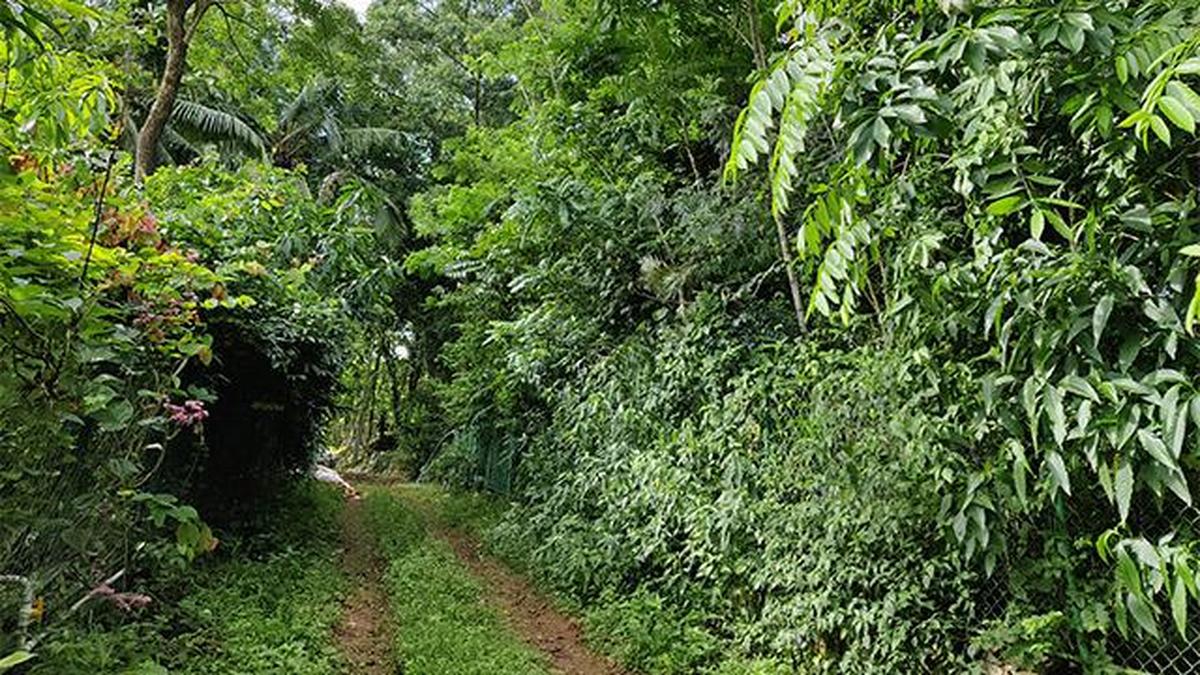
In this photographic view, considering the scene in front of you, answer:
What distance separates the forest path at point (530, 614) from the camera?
14.0 ft

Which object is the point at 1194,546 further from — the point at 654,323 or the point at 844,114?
the point at 654,323

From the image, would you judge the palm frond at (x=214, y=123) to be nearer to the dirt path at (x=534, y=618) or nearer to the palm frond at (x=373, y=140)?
the palm frond at (x=373, y=140)

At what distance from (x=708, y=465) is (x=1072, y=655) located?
218cm

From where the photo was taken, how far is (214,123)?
12172 mm

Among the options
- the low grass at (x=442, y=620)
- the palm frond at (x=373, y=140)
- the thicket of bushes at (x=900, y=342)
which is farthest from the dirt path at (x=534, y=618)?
the palm frond at (x=373, y=140)

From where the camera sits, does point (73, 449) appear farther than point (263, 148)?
No

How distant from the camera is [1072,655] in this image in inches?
102

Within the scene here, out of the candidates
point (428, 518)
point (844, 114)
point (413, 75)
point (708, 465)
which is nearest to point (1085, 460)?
point (844, 114)

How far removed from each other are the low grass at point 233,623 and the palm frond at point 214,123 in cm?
871

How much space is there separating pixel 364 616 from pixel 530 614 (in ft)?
3.88

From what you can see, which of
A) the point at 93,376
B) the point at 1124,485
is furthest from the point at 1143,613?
the point at 93,376

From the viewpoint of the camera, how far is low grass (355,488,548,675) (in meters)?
3.88

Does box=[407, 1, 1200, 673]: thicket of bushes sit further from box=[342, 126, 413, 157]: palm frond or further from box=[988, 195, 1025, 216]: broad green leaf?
box=[342, 126, 413, 157]: palm frond

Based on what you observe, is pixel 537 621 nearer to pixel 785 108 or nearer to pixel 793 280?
pixel 793 280
